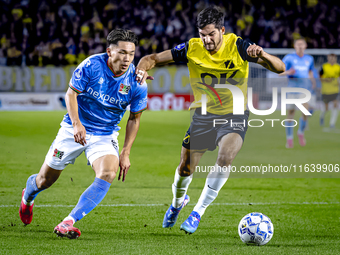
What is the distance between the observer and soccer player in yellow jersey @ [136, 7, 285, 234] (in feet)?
15.1

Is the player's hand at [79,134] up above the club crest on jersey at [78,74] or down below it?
below

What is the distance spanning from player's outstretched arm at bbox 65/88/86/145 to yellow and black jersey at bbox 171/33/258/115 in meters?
1.14

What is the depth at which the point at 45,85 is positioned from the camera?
1914 centimetres

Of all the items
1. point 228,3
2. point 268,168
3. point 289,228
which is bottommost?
point 268,168

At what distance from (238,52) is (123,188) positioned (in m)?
2.92

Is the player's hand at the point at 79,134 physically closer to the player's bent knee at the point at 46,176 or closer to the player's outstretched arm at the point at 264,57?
the player's bent knee at the point at 46,176

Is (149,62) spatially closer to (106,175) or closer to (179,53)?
(179,53)

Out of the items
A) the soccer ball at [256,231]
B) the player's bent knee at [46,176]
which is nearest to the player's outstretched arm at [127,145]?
the player's bent knee at [46,176]

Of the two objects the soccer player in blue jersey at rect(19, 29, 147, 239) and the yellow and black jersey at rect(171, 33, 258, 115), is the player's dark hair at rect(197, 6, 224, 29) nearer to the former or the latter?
the yellow and black jersey at rect(171, 33, 258, 115)

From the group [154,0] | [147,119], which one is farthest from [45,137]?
[154,0]

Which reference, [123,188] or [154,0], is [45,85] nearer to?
[154,0]

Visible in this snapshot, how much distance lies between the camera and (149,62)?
15.2 ft

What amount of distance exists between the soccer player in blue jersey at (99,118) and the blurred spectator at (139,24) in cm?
1562

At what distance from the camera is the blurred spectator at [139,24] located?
20188 mm
